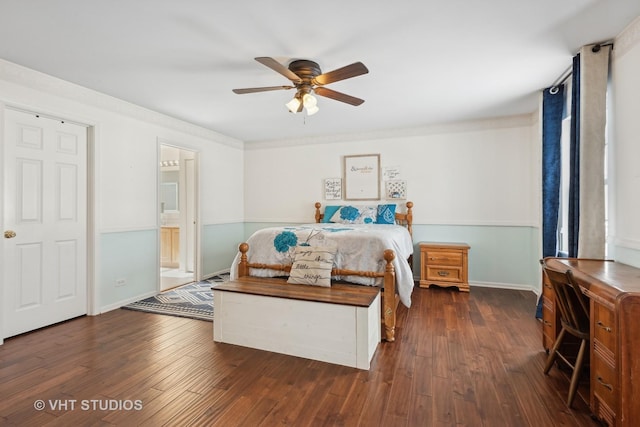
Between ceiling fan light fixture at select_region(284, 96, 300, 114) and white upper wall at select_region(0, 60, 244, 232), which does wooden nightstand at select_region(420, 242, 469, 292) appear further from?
white upper wall at select_region(0, 60, 244, 232)

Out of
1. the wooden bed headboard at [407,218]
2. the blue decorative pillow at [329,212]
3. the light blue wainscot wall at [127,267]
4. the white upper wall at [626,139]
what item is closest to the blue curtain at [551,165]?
the white upper wall at [626,139]

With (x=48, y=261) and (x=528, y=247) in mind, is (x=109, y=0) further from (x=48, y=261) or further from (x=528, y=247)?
(x=528, y=247)

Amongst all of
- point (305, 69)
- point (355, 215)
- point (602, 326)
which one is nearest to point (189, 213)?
point (355, 215)

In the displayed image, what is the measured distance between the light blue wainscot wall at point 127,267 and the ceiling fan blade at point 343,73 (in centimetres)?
289

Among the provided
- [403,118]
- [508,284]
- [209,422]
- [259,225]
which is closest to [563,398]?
[209,422]

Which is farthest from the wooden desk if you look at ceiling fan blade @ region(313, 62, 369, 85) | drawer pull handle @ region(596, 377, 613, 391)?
ceiling fan blade @ region(313, 62, 369, 85)

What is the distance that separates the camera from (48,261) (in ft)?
9.72

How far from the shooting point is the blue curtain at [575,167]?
2.45 metres

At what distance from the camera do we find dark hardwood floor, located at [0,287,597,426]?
1665 millimetres

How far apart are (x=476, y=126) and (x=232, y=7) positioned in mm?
3754

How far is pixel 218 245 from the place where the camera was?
5172 mm

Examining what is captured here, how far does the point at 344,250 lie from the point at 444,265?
202 centimetres

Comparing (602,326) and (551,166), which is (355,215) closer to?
(551,166)

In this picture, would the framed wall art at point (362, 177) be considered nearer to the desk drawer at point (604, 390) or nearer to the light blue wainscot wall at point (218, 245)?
the light blue wainscot wall at point (218, 245)
